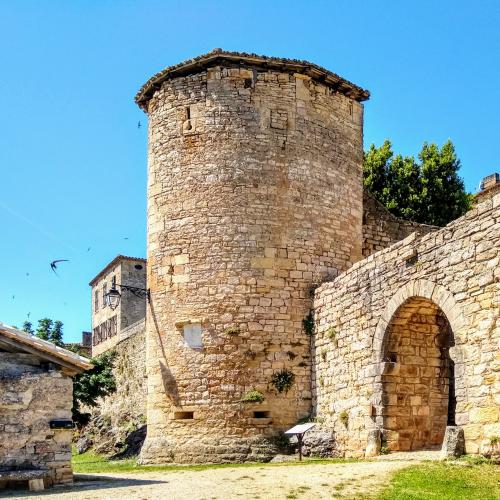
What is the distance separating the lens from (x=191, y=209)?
52.2 ft

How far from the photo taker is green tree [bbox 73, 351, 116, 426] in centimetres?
2319

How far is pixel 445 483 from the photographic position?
888cm

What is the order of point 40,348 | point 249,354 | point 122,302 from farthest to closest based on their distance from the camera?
point 122,302 → point 249,354 → point 40,348

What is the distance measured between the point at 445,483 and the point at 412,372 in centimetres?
440

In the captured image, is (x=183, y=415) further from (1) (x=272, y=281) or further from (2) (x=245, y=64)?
(2) (x=245, y=64)

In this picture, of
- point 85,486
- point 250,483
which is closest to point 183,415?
point 85,486

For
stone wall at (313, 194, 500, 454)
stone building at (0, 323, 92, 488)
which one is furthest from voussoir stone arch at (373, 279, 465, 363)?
Result: stone building at (0, 323, 92, 488)

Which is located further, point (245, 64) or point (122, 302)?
point (122, 302)

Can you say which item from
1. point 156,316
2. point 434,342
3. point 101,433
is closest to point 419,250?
point 434,342

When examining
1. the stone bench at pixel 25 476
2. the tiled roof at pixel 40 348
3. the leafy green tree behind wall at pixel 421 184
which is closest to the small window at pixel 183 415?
the tiled roof at pixel 40 348

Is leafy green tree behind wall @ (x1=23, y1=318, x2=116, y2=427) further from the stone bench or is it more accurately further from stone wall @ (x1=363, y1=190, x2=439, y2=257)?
the stone bench

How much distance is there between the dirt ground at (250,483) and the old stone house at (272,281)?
83.8 inches

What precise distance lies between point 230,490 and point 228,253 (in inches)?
272

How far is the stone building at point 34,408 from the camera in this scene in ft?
35.6
